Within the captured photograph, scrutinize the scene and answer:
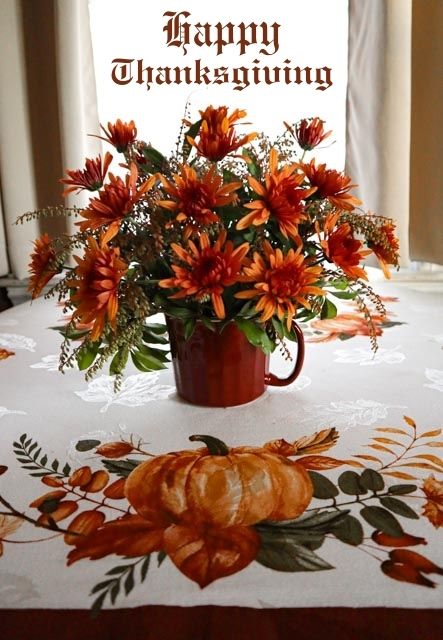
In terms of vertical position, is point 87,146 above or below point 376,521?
above

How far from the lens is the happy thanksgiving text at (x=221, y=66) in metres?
1.60

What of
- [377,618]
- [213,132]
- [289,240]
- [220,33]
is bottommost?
[377,618]

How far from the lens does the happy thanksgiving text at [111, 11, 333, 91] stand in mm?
1600

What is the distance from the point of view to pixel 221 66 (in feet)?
5.33

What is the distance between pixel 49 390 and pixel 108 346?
0.24 meters

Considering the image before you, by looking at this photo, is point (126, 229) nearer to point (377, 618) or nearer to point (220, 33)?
point (377, 618)

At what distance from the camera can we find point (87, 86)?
5.29ft

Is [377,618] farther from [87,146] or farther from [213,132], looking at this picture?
[87,146]

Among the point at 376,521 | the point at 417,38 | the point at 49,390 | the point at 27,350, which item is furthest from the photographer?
the point at 417,38

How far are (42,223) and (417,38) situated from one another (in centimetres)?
112

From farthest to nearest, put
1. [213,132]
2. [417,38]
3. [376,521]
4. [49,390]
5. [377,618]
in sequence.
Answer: [417,38]
[49,390]
[213,132]
[376,521]
[377,618]

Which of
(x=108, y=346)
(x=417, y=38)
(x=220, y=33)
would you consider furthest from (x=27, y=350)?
(x=417, y=38)

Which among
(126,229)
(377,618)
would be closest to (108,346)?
(126,229)

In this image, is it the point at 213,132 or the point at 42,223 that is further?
the point at 42,223
